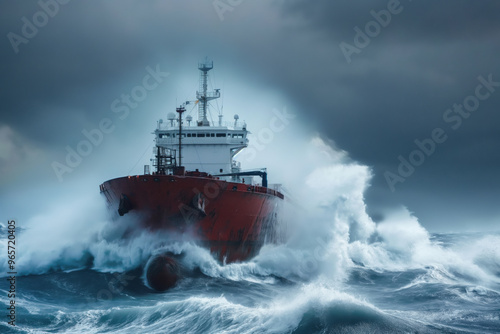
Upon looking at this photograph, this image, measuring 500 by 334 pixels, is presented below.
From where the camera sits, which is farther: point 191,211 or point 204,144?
point 204,144

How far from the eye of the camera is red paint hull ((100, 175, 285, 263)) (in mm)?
26234

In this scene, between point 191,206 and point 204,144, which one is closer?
point 191,206

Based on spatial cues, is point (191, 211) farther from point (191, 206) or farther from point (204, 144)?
point (204, 144)

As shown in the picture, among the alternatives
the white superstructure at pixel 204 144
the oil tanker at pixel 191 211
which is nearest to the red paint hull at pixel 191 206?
the oil tanker at pixel 191 211

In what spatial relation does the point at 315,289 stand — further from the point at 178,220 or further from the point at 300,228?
the point at 300,228

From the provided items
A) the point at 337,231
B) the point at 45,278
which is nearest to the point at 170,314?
the point at 45,278

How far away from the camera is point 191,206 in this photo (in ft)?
85.9

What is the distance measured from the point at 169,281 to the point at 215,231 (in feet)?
14.5

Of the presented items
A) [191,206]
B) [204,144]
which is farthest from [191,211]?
[204,144]

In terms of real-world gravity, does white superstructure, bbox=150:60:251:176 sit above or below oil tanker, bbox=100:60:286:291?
above

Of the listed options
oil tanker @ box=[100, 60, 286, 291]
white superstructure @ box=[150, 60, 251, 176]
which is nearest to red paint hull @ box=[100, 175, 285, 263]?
oil tanker @ box=[100, 60, 286, 291]

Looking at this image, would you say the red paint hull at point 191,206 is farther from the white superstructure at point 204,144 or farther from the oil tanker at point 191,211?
the white superstructure at point 204,144

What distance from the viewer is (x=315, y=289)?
1891 centimetres

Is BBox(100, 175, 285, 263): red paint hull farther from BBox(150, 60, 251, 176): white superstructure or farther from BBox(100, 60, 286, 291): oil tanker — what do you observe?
BBox(150, 60, 251, 176): white superstructure
